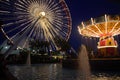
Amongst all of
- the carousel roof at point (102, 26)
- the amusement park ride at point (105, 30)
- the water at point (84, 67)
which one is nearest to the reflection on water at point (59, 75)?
the water at point (84, 67)

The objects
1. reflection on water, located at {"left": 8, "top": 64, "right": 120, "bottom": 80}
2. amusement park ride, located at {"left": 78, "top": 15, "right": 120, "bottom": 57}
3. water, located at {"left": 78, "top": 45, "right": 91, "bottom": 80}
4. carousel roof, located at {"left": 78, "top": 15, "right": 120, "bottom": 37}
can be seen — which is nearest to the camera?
reflection on water, located at {"left": 8, "top": 64, "right": 120, "bottom": 80}

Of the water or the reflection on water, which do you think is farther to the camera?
the water

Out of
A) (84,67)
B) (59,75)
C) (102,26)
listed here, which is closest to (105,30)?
(102,26)

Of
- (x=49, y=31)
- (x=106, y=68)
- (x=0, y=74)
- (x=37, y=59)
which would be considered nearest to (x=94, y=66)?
(x=106, y=68)

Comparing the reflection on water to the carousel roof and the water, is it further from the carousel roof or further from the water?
the carousel roof

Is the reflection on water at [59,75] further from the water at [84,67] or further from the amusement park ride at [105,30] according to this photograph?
the amusement park ride at [105,30]

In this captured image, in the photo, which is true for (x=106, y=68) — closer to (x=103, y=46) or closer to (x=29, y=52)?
(x=103, y=46)

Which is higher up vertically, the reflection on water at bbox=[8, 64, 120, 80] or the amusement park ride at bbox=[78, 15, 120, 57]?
the amusement park ride at bbox=[78, 15, 120, 57]

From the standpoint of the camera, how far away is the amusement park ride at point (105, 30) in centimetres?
6512

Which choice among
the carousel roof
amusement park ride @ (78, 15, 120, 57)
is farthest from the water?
the carousel roof

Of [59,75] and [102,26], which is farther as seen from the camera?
[102,26]

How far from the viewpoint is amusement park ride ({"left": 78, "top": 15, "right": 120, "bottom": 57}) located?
65125mm

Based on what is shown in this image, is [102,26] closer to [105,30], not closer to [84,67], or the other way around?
[105,30]

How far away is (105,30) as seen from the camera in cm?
6925
